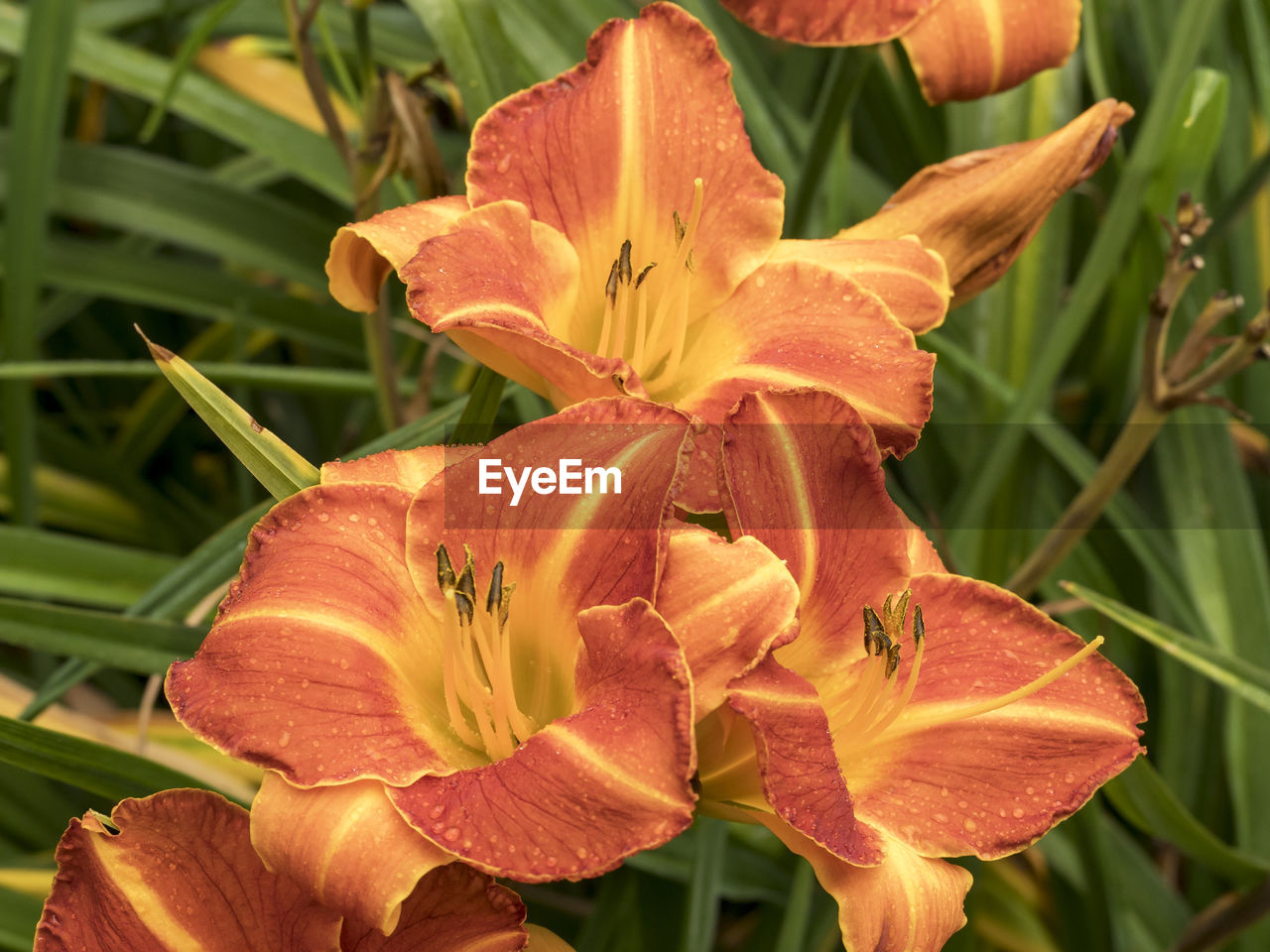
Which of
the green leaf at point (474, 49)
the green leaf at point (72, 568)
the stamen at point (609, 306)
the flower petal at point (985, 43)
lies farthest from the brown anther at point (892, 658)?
the green leaf at point (72, 568)

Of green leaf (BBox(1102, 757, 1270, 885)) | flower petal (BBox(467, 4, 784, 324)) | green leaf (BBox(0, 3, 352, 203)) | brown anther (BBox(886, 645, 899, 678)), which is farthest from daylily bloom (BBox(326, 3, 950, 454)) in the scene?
green leaf (BBox(0, 3, 352, 203))

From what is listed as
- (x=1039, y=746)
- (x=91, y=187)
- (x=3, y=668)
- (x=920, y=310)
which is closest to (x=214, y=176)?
(x=91, y=187)

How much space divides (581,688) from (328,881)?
0.12 m

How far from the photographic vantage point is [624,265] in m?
0.56

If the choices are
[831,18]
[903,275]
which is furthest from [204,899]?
[831,18]

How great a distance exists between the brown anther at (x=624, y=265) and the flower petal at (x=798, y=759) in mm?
219

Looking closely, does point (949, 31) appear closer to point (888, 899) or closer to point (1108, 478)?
point (1108, 478)

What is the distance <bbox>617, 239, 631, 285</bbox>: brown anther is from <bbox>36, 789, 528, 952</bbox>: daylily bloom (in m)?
0.28

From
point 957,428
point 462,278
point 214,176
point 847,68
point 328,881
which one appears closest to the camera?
point 328,881

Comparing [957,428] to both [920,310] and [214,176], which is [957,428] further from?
[214,176]

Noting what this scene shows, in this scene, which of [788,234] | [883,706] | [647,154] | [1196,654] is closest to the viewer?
[883,706]

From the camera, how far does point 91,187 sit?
1.12m

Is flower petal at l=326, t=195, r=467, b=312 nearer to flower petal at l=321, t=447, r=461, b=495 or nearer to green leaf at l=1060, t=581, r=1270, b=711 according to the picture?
flower petal at l=321, t=447, r=461, b=495

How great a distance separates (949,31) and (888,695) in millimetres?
395
